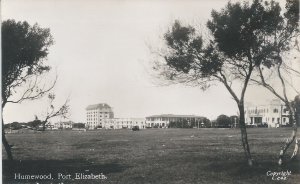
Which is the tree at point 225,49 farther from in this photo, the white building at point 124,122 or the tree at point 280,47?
the white building at point 124,122

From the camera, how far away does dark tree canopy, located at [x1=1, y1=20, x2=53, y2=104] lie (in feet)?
39.9

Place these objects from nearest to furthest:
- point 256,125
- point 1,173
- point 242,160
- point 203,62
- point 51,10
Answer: point 1,173 → point 51,10 → point 203,62 → point 242,160 → point 256,125

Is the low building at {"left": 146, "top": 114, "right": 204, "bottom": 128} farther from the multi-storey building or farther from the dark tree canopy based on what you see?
the dark tree canopy

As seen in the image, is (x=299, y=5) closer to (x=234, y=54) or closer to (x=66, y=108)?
(x=234, y=54)

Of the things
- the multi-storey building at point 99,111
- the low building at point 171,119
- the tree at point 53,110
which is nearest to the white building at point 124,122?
the multi-storey building at point 99,111

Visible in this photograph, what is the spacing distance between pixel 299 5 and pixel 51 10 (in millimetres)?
6925

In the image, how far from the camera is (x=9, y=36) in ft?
40.0

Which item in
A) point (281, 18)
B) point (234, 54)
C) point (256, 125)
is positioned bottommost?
point (256, 125)

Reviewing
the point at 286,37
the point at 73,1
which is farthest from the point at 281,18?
the point at 73,1

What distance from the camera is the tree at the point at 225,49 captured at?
11641mm

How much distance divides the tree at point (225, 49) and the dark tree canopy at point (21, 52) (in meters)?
3.74

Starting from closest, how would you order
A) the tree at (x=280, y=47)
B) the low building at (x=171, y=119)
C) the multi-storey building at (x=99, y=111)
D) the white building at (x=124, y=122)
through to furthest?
the tree at (x=280, y=47), the multi-storey building at (x=99, y=111), the white building at (x=124, y=122), the low building at (x=171, y=119)

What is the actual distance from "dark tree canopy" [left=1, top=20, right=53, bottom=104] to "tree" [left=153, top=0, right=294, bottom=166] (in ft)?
12.3

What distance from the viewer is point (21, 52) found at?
42.7 feet
